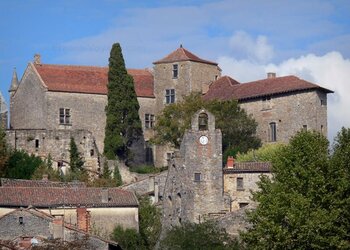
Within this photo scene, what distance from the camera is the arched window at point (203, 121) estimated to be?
73.2m

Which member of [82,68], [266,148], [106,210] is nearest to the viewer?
[106,210]

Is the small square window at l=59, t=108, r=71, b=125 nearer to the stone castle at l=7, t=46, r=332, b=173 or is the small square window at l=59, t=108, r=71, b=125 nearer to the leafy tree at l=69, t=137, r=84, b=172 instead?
the stone castle at l=7, t=46, r=332, b=173

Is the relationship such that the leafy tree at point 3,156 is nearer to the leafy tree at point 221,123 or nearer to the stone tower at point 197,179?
the leafy tree at point 221,123

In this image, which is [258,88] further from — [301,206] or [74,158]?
[301,206]

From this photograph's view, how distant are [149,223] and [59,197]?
18.0ft

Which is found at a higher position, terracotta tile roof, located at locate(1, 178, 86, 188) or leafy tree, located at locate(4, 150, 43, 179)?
leafy tree, located at locate(4, 150, 43, 179)

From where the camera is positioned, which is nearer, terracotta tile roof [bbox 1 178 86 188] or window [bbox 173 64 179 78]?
terracotta tile roof [bbox 1 178 86 188]

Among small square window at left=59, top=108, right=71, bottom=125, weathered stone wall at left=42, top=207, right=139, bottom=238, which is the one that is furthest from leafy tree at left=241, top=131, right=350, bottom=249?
small square window at left=59, top=108, right=71, bottom=125

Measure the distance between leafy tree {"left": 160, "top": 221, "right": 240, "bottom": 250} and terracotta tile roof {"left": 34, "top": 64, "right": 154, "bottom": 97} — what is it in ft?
82.9

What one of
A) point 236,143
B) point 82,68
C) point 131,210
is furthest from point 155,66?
point 131,210

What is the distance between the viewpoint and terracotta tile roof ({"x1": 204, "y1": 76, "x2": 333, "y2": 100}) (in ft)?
279

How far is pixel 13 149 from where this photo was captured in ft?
275

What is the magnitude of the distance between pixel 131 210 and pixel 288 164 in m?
12.2

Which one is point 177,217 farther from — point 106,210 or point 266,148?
point 266,148
